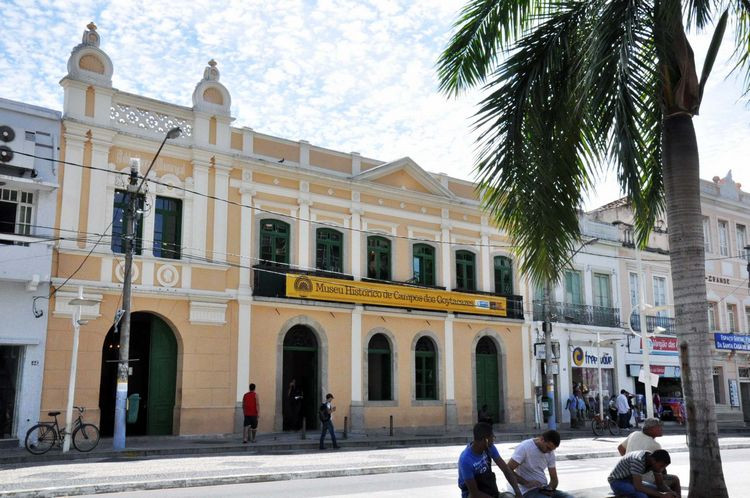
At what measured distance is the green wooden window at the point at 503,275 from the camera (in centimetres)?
3072

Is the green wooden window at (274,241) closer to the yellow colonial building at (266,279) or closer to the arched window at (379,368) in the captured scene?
the yellow colonial building at (266,279)

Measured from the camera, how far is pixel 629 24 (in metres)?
7.78

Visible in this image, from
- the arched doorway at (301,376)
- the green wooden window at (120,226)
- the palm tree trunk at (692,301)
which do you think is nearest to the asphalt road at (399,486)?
the palm tree trunk at (692,301)

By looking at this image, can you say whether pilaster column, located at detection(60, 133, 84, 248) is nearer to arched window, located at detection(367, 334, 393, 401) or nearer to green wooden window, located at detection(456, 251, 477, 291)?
arched window, located at detection(367, 334, 393, 401)

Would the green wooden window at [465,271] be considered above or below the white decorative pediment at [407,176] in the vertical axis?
below

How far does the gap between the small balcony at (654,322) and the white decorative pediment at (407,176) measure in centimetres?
1150

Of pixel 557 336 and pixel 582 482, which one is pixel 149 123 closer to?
pixel 582 482

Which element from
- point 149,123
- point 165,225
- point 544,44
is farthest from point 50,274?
point 544,44

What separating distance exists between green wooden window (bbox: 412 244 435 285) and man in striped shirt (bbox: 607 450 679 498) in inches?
778

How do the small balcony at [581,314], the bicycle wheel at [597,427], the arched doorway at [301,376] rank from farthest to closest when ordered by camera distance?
Answer: the small balcony at [581,314] → the bicycle wheel at [597,427] → the arched doorway at [301,376]

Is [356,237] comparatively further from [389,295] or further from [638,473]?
[638,473]

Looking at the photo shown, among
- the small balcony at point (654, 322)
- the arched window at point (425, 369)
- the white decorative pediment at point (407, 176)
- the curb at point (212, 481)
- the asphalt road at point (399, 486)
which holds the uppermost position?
the white decorative pediment at point (407, 176)

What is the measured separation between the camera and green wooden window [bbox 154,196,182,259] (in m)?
22.3

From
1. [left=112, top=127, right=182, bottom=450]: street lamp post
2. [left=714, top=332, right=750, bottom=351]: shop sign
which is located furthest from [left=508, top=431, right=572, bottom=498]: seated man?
[left=714, top=332, right=750, bottom=351]: shop sign
